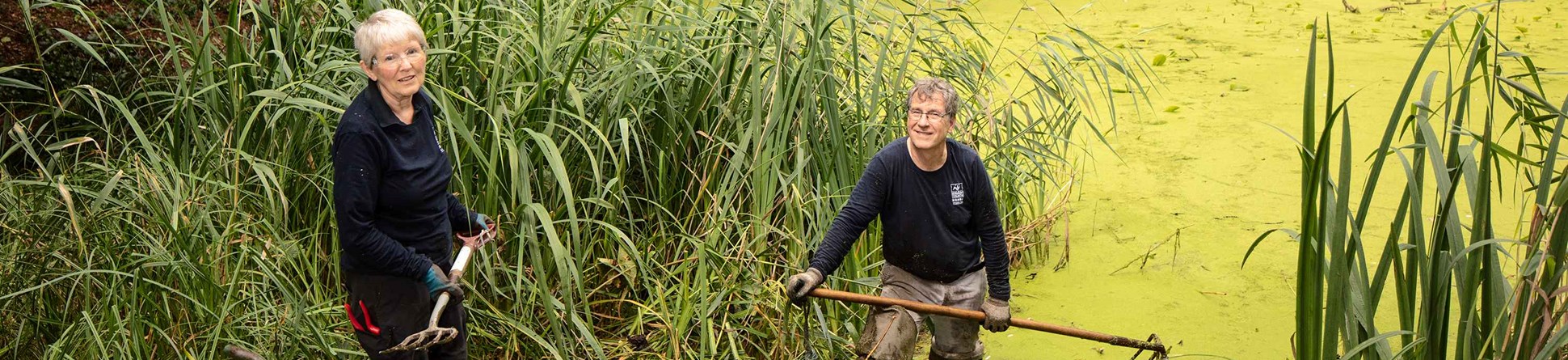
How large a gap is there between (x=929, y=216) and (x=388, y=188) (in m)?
0.92

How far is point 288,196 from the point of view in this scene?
262 centimetres

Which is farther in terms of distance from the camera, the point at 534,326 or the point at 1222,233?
the point at 1222,233

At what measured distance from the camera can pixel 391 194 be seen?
1987 millimetres

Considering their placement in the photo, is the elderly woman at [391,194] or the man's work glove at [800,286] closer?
the elderly woman at [391,194]

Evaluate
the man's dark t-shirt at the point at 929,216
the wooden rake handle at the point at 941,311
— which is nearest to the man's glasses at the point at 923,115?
the man's dark t-shirt at the point at 929,216

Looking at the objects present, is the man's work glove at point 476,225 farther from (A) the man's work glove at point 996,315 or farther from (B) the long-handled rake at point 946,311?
(A) the man's work glove at point 996,315

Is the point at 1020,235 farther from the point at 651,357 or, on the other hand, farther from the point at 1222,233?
the point at 651,357

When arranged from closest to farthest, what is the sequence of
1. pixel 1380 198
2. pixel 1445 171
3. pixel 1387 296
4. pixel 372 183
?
pixel 1445 171
pixel 372 183
pixel 1387 296
pixel 1380 198

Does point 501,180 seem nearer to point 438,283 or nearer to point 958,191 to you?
point 438,283

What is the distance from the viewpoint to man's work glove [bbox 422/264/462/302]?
2.04 metres

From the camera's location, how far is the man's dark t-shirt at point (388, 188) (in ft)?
6.32

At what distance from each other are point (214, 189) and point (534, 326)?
25.9 inches

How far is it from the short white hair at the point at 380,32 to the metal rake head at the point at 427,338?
0.42 m

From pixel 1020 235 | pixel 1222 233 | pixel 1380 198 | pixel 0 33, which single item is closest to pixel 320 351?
pixel 0 33
